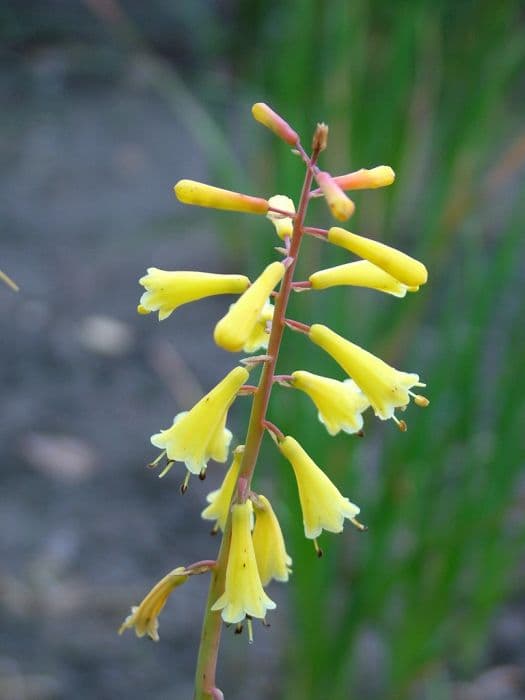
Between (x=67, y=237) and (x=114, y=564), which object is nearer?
(x=114, y=564)

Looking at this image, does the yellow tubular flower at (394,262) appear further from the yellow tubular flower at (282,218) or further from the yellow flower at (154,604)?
the yellow flower at (154,604)

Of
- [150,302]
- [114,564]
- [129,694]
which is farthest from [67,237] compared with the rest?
[150,302]

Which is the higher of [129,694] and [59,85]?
[59,85]

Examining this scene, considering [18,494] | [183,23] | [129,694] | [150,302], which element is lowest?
[150,302]

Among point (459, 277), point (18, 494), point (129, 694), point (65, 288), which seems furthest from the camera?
point (65, 288)

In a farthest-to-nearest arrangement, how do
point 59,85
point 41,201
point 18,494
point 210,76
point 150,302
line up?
point 59,85
point 210,76
point 41,201
point 18,494
point 150,302

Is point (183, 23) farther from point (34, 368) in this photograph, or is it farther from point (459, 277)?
point (459, 277)
